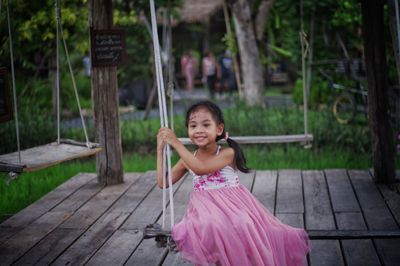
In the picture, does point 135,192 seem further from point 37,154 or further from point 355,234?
point 355,234

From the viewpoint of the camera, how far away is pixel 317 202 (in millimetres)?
5516

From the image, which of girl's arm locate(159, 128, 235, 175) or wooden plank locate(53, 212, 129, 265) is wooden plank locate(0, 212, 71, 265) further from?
girl's arm locate(159, 128, 235, 175)

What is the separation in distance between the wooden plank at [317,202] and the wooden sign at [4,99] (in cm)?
221

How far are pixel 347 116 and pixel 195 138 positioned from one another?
7.32m

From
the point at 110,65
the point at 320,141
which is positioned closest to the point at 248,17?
the point at 320,141

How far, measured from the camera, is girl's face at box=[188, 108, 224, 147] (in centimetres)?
337

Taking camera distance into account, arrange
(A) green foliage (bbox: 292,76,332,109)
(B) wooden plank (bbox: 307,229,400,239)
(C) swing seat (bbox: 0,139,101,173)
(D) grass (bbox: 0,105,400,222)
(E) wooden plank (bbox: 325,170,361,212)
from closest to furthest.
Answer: (B) wooden plank (bbox: 307,229,400,239) → (C) swing seat (bbox: 0,139,101,173) → (E) wooden plank (bbox: 325,170,361,212) → (D) grass (bbox: 0,105,400,222) → (A) green foliage (bbox: 292,76,332,109)

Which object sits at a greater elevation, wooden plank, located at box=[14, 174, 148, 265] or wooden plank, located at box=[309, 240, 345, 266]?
wooden plank, located at box=[14, 174, 148, 265]

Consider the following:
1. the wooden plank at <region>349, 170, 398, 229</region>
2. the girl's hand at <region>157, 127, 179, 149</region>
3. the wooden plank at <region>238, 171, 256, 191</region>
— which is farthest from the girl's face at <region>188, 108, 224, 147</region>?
the wooden plank at <region>238, 171, 256, 191</region>

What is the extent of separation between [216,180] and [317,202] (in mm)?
2244

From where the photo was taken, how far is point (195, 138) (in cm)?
341

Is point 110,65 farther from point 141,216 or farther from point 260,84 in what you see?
point 260,84

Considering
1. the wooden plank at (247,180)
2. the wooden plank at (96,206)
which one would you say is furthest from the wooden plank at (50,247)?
the wooden plank at (247,180)

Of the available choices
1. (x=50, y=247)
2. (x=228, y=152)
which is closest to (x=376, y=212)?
(x=228, y=152)
